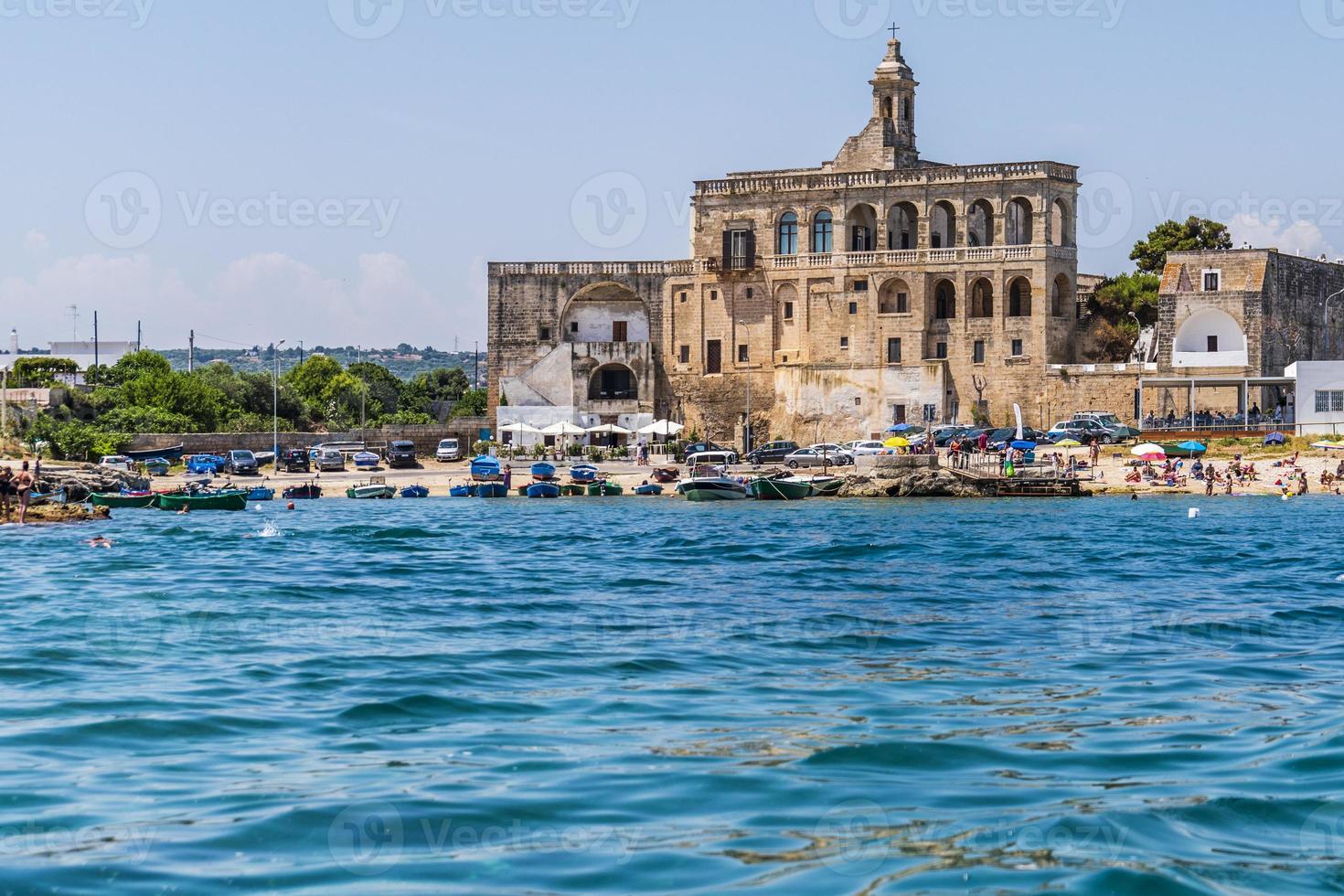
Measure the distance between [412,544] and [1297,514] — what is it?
84.4ft

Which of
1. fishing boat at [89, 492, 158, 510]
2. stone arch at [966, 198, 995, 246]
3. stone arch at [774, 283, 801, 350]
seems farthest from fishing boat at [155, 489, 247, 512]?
stone arch at [966, 198, 995, 246]

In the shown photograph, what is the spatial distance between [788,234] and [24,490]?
36.7 metres

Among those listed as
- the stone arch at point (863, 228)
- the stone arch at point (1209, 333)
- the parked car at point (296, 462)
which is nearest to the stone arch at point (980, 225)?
the stone arch at point (863, 228)

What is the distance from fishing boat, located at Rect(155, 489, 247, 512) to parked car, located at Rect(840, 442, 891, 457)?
21781 millimetres

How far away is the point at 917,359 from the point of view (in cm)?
7050

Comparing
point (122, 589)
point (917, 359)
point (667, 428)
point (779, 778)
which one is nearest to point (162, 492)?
point (667, 428)

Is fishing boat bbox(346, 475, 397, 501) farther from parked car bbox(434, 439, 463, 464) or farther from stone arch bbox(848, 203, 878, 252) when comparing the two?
stone arch bbox(848, 203, 878, 252)

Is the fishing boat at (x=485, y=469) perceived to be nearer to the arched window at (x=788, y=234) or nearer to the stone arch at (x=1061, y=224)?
the arched window at (x=788, y=234)

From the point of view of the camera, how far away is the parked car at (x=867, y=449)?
2419 inches

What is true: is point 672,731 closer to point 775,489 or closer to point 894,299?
point 775,489

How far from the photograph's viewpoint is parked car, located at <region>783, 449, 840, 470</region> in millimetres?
64562

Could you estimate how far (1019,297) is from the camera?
2781 inches

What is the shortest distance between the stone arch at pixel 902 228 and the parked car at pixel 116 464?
33.0 m

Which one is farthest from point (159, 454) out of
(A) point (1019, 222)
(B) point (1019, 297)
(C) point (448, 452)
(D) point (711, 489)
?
(A) point (1019, 222)
